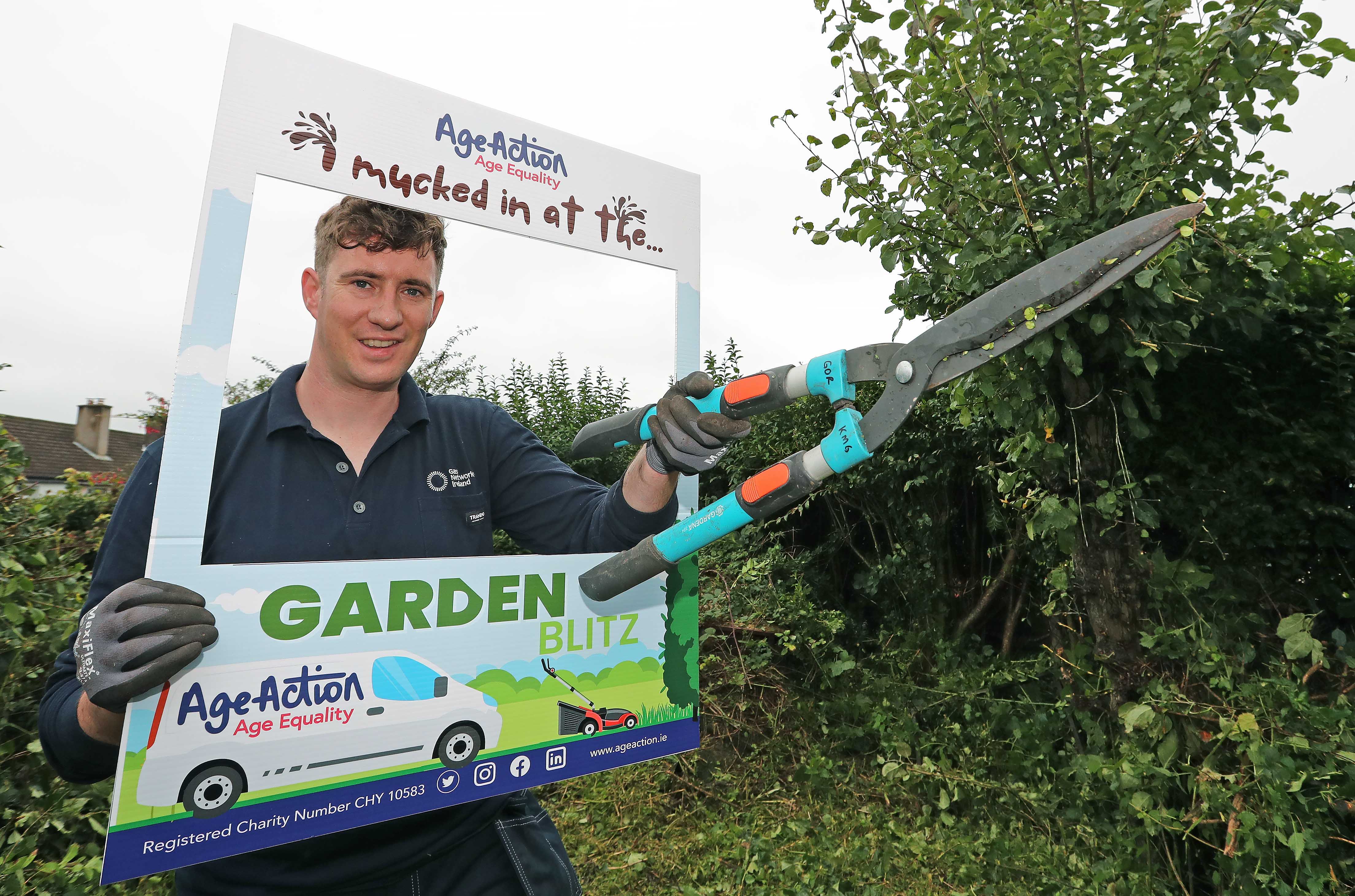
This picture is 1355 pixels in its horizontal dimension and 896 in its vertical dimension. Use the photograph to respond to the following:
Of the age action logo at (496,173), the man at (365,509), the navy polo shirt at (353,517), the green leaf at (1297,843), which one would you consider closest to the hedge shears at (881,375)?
the man at (365,509)

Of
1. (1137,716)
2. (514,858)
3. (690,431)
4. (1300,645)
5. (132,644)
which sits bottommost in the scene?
(514,858)

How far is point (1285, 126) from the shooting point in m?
2.35

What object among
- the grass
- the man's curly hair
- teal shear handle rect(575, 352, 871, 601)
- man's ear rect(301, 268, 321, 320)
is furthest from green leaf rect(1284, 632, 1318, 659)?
man's ear rect(301, 268, 321, 320)

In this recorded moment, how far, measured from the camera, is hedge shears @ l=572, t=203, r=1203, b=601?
1.49 m

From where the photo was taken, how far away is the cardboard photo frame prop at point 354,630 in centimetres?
136

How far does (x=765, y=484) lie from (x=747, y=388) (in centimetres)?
28

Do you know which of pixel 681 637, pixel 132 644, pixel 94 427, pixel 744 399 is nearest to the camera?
pixel 132 644

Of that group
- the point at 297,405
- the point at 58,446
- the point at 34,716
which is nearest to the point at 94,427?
the point at 58,446

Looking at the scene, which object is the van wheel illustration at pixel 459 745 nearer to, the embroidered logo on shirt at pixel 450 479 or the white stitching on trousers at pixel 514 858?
the white stitching on trousers at pixel 514 858

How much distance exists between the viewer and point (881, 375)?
1.68 m

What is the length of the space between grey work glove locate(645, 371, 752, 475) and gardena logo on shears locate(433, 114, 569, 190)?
2.24 ft

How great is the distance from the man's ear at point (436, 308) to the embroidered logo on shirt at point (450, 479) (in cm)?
38

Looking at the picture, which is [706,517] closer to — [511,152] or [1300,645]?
[511,152]

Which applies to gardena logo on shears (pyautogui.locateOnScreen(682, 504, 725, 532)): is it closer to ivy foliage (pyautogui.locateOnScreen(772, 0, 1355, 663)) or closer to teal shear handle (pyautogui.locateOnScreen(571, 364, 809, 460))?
teal shear handle (pyautogui.locateOnScreen(571, 364, 809, 460))
